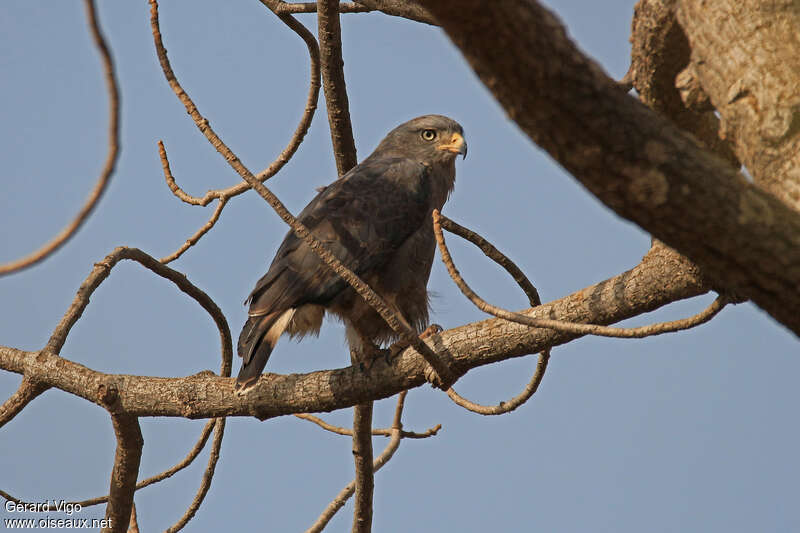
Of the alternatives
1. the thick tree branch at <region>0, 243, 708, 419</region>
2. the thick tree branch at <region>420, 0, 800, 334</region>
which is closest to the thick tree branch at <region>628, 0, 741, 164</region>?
the thick tree branch at <region>0, 243, 708, 419</region>

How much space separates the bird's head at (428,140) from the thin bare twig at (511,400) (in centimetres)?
192

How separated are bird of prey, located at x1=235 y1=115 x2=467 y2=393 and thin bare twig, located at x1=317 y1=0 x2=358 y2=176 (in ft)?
0.86

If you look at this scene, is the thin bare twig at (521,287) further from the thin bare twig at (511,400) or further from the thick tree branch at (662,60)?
the thick tree branch at (662,60)

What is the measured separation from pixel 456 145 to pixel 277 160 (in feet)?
4.43

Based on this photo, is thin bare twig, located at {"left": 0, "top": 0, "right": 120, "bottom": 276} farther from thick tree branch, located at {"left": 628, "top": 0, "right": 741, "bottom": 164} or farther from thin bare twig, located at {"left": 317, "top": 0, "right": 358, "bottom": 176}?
thin bare twig, located at {"left": 317, "top": 0, "right": 358, "bottom": 176}

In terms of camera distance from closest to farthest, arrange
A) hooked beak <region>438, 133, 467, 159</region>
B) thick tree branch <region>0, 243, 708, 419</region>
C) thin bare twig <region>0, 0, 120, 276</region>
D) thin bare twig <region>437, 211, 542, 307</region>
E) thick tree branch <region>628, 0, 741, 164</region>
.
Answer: thin bare twig <region>0, 0, 120, 276</region> < thick tree branch <region>628, 0, 741, 164</region> < thick tree branch <region>0, 243, 708, 419</region> < thin bare twig <region>437, 211, 542, 307</region> < hooked beak <region>438, 133, 467, 159</region>

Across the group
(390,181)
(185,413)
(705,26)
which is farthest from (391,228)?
(705,26)

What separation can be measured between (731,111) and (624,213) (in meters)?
0.55

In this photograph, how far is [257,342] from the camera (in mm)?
4594

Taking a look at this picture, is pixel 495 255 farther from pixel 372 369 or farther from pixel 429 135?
pixel 429 135

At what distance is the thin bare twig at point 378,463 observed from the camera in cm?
527

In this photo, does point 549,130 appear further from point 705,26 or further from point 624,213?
point 705,26

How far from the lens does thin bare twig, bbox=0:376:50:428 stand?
429cm

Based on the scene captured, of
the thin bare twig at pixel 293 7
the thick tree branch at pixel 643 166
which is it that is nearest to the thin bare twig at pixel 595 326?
the thick tree branch at pixel 643 166
